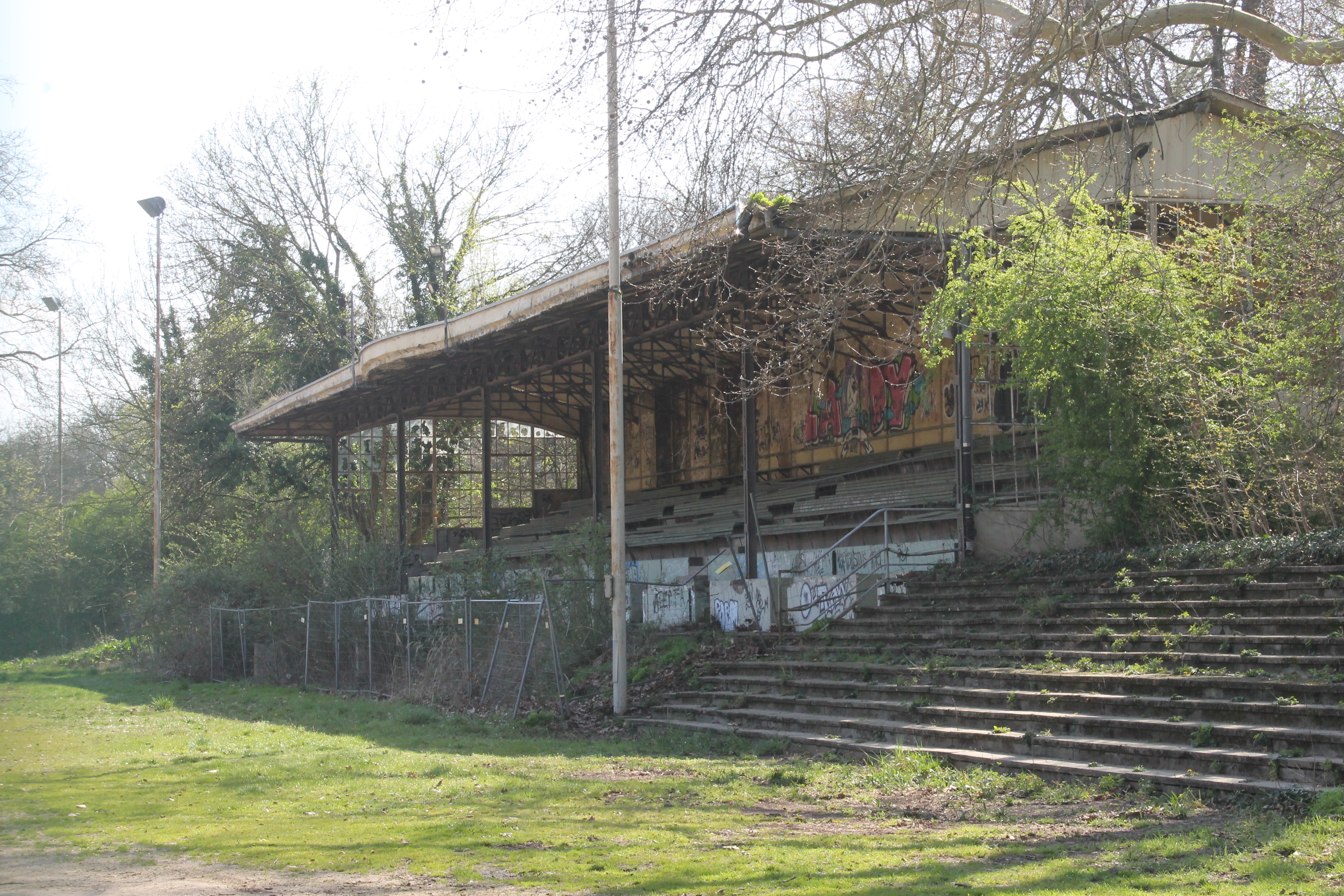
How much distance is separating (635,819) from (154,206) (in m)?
33.9

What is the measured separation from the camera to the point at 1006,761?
11.1 metres

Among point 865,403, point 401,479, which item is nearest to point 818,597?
point 865,403

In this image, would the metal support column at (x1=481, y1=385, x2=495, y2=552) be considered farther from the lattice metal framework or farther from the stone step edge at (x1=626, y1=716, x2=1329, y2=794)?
the stone step edge at (x1=626, y1=716, x2=1329, y2=794)

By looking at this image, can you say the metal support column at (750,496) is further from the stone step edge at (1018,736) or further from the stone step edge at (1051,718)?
the stone step edge at (1018,736)

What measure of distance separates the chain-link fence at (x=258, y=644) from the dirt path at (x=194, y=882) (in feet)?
63.5

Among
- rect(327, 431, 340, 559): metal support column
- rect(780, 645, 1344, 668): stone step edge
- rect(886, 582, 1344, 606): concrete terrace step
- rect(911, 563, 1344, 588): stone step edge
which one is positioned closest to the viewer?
rect(780, 645, 1344, 668): stone step edge

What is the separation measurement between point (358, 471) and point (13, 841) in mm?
36406

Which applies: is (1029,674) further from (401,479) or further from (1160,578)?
(401,479)

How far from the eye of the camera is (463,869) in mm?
7266

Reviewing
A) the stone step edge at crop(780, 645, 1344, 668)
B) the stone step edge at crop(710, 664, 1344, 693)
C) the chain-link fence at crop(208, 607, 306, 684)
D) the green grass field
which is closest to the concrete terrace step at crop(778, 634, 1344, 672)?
the stone step edge at crop(780, 645, 1344, 668)

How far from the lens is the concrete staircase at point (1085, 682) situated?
9789 mm

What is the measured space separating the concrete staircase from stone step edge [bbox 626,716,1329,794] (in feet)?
0.08

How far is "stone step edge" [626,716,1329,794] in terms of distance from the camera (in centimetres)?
899

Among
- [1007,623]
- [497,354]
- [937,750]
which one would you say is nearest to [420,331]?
[497,354]
